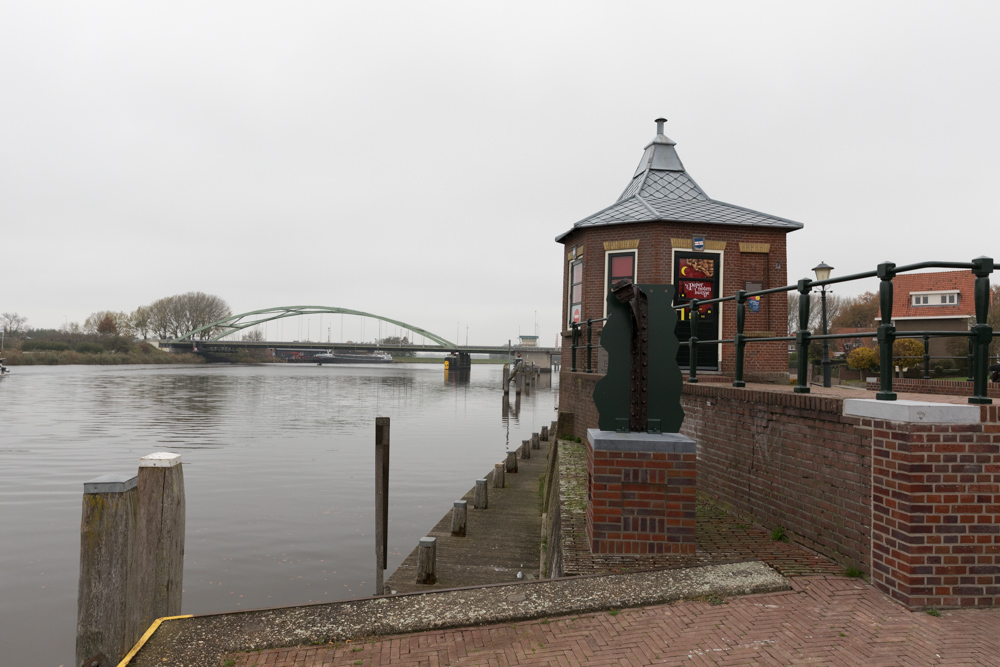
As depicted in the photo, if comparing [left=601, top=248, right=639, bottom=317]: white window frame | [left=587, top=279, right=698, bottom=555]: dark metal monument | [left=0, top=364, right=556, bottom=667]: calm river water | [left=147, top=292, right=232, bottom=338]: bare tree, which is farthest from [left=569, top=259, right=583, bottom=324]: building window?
[left=147, top=292, right=232, bottom=338]: bare tree

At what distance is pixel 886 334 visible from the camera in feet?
13.1

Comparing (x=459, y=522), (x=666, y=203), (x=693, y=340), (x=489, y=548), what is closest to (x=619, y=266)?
(x=666, y=203)

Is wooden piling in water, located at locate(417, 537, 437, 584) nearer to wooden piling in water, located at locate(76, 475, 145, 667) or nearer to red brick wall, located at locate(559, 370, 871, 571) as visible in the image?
red brick wall, located at locate(559, 370, 871, 571)

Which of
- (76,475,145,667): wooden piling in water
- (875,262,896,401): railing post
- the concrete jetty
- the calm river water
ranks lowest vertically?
the calm river water

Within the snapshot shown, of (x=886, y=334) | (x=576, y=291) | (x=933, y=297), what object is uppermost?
(x=933, y=297)

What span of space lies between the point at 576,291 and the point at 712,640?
1197 cm

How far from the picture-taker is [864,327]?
63.2 meters

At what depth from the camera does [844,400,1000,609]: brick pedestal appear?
3.64m

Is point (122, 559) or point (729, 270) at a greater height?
point (729, 270)

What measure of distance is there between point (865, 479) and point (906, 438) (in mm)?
555

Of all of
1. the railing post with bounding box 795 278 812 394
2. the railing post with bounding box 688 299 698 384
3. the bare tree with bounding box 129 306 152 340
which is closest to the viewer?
the railing post with bounding box 795 278 812 394

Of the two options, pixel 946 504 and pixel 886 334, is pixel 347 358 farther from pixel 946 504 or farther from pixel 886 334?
pixel 946 504

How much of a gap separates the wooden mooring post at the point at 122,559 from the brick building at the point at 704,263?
31.8 ft

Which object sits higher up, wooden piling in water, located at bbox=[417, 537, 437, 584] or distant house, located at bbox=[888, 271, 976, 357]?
distant house, located at bbox=[888, 271, 976, 357]
